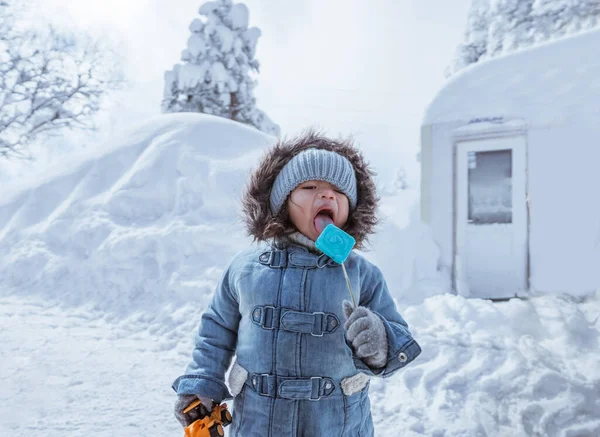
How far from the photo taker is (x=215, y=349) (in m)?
1.59

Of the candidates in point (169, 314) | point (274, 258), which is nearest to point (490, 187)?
point (169, 314)

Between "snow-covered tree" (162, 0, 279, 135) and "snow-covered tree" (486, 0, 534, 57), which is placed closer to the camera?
"snow-covered tree" (486, 0, 534, 57)

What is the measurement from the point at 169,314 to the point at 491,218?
5.00 meters

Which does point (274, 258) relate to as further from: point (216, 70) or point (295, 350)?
point (216, 70)

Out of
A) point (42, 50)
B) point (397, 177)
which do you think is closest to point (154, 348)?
point (42, 50)

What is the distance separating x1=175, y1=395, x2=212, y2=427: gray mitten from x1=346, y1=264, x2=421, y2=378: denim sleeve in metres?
0.56

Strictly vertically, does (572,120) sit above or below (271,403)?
above

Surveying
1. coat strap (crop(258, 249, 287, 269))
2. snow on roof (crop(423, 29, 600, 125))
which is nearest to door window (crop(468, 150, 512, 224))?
snow on roof (crop(423, 29, 600, 125))

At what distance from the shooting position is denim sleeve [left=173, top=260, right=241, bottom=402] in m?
1.50

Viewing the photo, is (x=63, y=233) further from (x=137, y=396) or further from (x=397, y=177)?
(x=397, y=177)

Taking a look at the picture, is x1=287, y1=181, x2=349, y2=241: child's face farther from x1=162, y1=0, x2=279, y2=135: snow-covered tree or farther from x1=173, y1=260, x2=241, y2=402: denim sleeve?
x1=162, y1=0, x2=279, y2=135: snow-covered tree

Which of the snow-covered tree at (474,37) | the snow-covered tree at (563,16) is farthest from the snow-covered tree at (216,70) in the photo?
the snow-covered tree at (563,16)

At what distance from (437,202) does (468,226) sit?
2.03 ft

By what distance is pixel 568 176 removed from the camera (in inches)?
235
